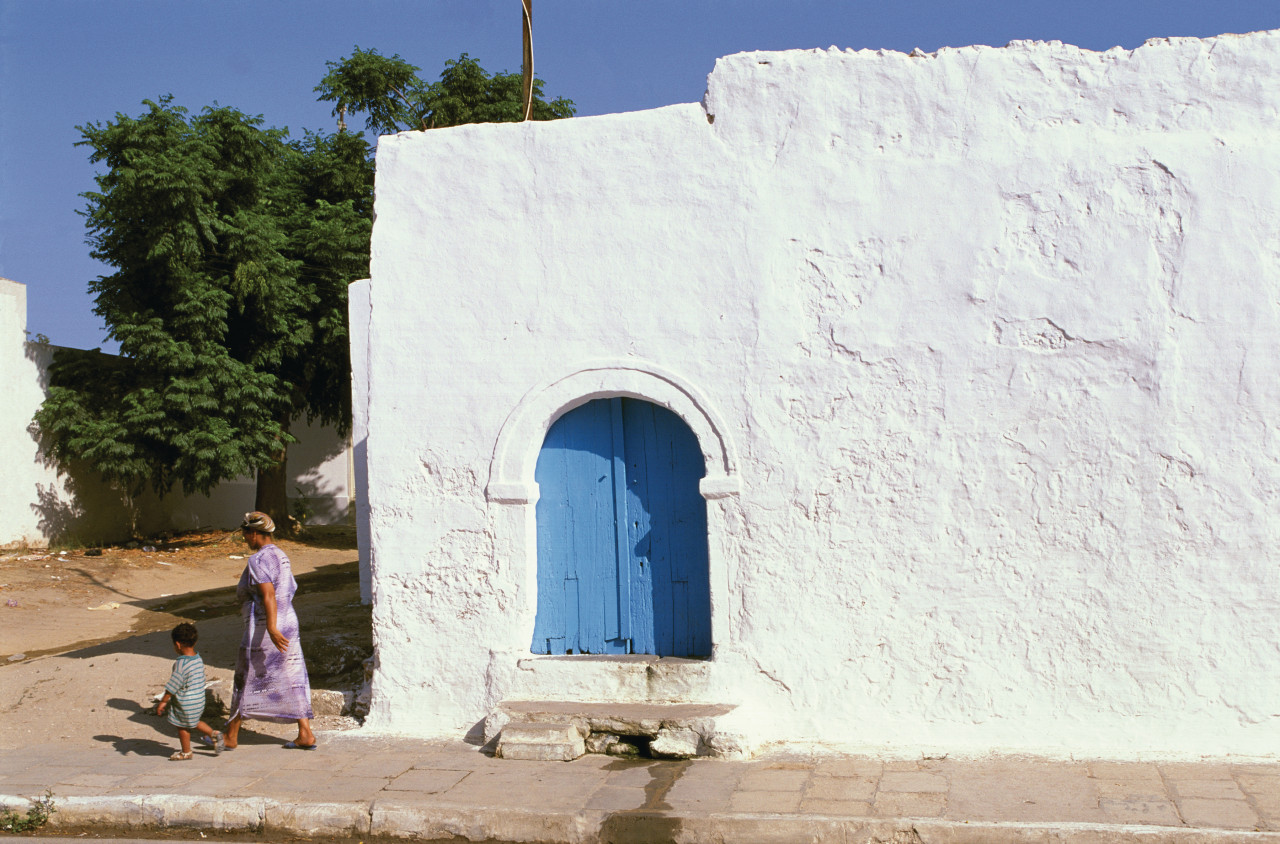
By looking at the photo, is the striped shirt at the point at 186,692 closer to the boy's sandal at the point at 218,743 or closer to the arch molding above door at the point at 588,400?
the boy's sandal at the point at 218,743

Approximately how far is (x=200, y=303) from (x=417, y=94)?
259 inches

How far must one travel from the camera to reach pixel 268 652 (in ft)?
18.2

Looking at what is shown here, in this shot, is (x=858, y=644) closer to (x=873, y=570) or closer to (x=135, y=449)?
(x=873, y=570)

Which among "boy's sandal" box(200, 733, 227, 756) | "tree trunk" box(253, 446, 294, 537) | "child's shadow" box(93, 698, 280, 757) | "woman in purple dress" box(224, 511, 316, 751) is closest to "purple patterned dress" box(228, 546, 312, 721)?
"woman in purple dress" box(224, 511, 316, 751)

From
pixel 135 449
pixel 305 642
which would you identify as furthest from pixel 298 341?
pixel 305 642

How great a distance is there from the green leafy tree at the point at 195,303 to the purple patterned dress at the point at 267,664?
9679 mm

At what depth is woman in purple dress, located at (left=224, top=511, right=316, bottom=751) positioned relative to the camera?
5535mm

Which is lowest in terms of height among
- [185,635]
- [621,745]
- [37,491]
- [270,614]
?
[621,745]

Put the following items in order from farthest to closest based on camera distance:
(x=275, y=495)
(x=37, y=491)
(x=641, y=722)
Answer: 1. (x=275, y=495)
2. (x=37, y=491)
3. (x=641, y=722)

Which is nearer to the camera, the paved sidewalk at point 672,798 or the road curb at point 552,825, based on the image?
the road curb at point 552,825

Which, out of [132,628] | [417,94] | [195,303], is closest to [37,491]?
[195,303]

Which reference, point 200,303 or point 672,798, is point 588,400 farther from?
point 200,303

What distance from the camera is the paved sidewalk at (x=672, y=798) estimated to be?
415cm

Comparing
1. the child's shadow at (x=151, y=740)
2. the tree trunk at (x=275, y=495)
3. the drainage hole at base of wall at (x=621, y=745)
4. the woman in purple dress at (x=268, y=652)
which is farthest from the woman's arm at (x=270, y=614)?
the tree trunk at (x=275, y=495)
